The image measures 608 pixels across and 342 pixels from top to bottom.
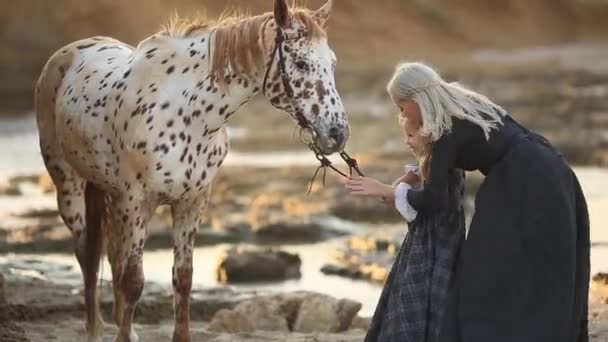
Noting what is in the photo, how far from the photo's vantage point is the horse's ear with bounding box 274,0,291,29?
221 inches

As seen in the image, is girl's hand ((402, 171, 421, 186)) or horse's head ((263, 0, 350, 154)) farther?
horse's head ((263, 0, 350, 154))

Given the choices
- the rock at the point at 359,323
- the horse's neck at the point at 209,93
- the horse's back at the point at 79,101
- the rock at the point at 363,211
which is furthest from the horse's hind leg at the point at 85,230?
the rock at the point at 363,211

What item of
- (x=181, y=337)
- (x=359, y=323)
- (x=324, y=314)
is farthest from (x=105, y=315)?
(x=181, y=337)

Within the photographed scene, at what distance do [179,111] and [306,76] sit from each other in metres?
0.66

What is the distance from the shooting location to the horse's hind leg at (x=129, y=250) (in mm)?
6117

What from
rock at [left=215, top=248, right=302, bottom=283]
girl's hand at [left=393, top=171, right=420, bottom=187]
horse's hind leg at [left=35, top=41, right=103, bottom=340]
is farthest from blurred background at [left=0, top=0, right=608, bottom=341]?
girl's hand at [left=393, top=171, right=420, bottom=187]

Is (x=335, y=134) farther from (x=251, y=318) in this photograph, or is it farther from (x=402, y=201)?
(x=251, y=318)

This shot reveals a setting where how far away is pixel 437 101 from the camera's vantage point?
5059 millimetres

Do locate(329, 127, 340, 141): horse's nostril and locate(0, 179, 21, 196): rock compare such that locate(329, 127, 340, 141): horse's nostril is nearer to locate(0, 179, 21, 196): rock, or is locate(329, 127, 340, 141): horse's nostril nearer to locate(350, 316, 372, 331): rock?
locate(350, 316, 372, 331): rock

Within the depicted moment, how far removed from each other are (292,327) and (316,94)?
2.54 metres

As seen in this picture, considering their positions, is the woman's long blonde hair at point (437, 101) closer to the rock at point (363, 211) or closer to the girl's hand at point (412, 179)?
the girl's hand at point (412, 179)

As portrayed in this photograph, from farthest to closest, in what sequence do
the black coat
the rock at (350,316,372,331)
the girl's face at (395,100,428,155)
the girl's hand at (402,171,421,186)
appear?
the rock at (350,316,372,331) < the girl's hand at (402,171,421,186) < the girl's face at (395,100,428,155) < the black coat

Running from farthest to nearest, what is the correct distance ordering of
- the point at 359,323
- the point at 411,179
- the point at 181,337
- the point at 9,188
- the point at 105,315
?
the point at 9,188 < the point at 105,315 < the point at 359,323 < the point at 181,337 < the point at 411,179

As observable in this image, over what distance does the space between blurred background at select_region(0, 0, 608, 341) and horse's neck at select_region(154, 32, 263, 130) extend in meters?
0.48
